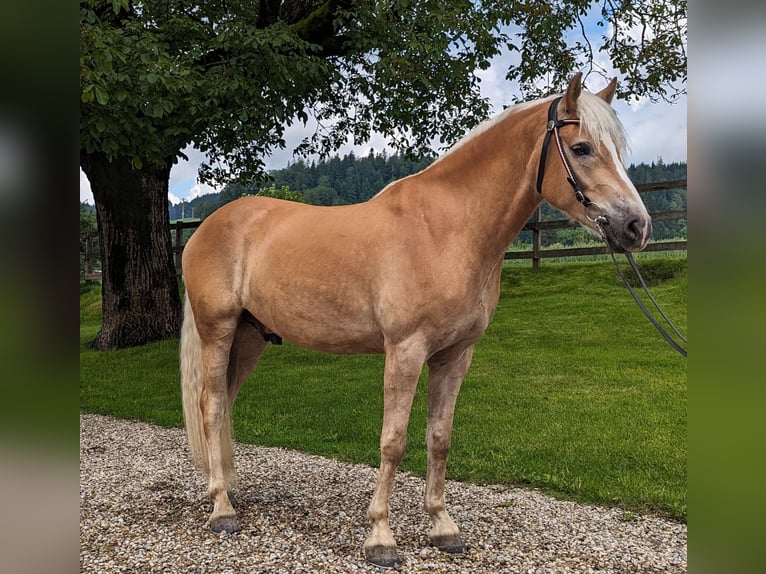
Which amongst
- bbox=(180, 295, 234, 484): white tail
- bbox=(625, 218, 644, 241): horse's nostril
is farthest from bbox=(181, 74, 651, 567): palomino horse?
bbox=(180, 295, 234, 484): white tail

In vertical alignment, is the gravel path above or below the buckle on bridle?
below

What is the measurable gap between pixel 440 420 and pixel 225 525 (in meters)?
1.51

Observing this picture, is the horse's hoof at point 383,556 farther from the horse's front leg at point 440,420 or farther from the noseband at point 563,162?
the noseband at point 563,162

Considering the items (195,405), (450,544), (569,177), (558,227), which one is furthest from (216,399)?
(558,227)

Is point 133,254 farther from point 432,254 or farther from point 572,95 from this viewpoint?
point 572,95

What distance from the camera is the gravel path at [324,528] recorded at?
3150 mm

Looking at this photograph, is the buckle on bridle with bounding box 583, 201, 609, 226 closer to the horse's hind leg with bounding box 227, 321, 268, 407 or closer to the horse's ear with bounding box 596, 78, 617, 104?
the horse's ear with bounding box 596, 78, 617, 104

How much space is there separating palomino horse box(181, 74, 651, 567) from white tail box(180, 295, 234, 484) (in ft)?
0.69

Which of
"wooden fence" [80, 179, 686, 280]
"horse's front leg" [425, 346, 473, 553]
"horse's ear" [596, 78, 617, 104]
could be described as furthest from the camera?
"wooden fence" [80, 179, 686, 280]

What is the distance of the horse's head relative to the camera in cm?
255

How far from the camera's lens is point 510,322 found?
10812mm

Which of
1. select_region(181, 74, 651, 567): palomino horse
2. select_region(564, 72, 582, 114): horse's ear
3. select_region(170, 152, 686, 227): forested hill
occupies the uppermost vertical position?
select_region(170, 152, 686, 227): forested hill
